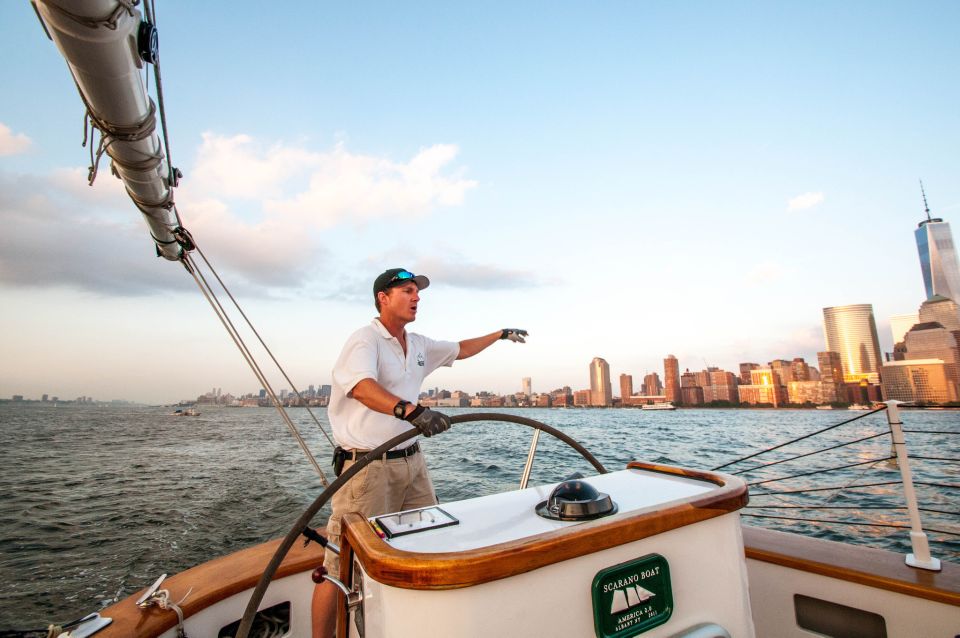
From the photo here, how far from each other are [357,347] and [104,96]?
1.28 m

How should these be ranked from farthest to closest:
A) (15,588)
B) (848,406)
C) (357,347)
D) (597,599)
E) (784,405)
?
(784,405)
(848,406)
(15,588)
(357,347)
(597,599)

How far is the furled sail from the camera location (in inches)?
47.8

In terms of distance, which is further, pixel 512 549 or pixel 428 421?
pixel 428 421

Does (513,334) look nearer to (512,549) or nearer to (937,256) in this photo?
(512,549)

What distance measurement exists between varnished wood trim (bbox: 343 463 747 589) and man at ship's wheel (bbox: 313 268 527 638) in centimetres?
58

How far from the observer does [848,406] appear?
66.6m

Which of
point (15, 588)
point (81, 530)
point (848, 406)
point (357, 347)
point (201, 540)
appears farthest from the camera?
point (848, 406)

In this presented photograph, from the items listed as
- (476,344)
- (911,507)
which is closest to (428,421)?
(476,344)

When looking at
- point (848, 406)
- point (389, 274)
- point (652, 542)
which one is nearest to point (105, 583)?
point (389, 274)

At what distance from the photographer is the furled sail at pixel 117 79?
1.21 metres

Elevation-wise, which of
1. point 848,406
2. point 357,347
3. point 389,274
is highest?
point 389,274

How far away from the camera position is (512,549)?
0.93 m

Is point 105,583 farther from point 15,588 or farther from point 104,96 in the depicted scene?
point 104,96

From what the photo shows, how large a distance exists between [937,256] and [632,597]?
181 metres
